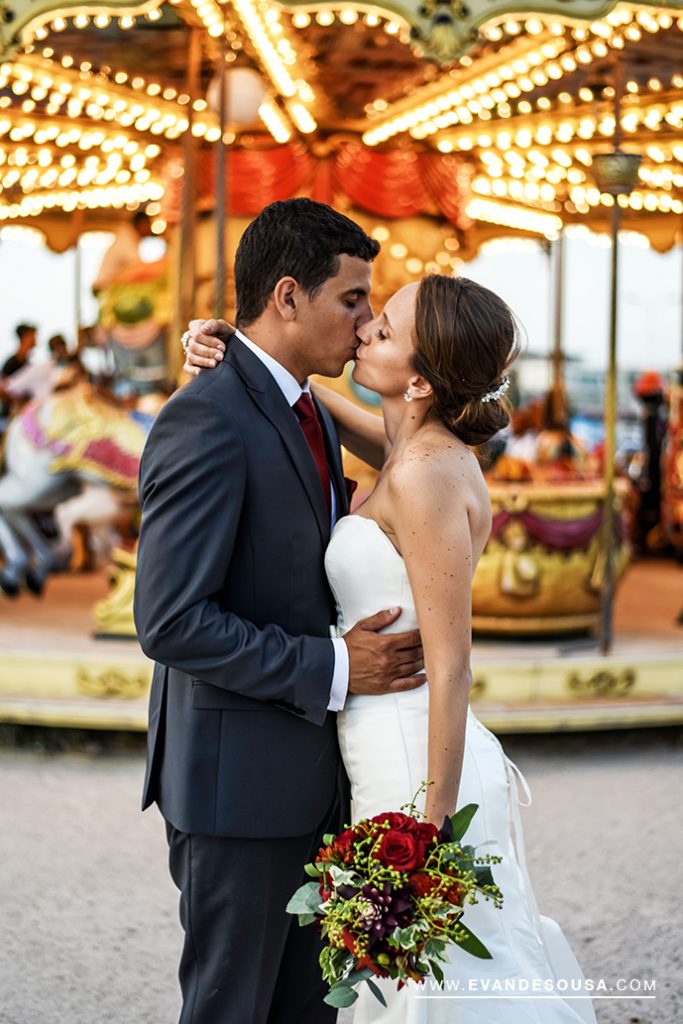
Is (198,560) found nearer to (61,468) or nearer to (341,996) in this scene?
(341,996)

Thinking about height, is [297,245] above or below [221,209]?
below

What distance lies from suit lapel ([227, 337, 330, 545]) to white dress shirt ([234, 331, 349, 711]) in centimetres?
1

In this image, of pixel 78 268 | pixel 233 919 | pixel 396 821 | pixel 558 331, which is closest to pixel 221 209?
pixel 233 919

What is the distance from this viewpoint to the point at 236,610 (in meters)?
2.17

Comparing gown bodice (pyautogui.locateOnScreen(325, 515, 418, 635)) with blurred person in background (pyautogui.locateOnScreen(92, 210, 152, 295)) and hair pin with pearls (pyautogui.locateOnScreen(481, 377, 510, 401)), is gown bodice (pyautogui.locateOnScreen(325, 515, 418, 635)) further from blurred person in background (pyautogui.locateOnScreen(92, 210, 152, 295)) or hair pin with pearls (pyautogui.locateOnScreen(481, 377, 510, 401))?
blurred person in background (pyautogui.locateOnScreen(92, 210, 152, 295))

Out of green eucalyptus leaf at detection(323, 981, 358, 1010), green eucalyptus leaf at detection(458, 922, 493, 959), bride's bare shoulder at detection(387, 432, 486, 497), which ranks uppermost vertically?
bride's bare shoulder at detection(387, 432, 486, 497)

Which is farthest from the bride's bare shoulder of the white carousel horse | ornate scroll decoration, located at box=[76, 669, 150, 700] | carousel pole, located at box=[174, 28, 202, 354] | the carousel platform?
the white carousel horse

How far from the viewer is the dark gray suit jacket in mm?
2047

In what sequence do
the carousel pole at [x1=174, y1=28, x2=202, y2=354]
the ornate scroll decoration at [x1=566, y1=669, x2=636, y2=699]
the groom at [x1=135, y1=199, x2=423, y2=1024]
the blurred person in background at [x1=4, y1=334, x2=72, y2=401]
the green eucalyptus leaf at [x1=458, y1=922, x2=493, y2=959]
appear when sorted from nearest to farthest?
the green eucalyptus leaf at [x1=458, y1=922, x2=493, y2=959] < the groom at [x1=135, y1=199, x2=423, y2=1024] < the ornate scroll decoration at [x1=566, y1=669, x2=636, y2=699] < the carousel pole at [x1=174, y1=28, x2=202, y2=354] < the blurred person in background at [x1=4, y1=334, x2=72, y2=401]

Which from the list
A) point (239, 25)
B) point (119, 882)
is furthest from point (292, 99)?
point (119, 882)

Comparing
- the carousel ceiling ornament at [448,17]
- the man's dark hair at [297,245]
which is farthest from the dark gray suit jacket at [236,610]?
the carousel ceiling ornament at [448,17]

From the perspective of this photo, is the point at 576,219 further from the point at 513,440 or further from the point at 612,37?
the point at 612,37

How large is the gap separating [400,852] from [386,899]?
0.07m

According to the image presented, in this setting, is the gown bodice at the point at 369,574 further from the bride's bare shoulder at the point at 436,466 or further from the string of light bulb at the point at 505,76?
the string of light bulb at the point at 505,76
